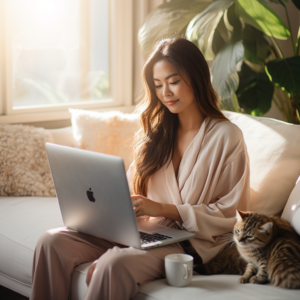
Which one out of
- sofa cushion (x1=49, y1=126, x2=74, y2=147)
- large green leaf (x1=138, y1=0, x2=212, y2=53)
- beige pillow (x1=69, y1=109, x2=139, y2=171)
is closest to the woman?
beige pillow (x1=69, y1=109, x2=139, y2=171)

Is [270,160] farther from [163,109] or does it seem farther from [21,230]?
[21,230]

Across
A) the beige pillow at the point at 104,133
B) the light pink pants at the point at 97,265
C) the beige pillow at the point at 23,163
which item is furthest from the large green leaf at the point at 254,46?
the light pink pants at the point at 97,265

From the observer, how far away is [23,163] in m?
2.32

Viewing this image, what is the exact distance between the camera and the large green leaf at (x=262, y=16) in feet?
7.57

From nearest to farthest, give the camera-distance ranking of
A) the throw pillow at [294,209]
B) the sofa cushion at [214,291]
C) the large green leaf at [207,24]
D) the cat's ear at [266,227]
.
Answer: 1. the sofa cushion at [214,291]
2. the cat's ear at [266,227]
3. the throw pillow at [294,209]
4. the large green leaf at [207,24]

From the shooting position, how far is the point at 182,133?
189 cm

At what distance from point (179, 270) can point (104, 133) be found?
1273mm

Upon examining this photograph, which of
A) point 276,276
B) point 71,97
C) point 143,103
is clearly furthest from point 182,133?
point 71,97

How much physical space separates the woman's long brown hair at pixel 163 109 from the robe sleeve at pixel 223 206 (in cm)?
24

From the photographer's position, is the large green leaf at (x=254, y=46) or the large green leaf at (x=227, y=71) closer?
the large green leaf at (x=227, y=71)

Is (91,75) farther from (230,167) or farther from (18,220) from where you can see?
(230,167)

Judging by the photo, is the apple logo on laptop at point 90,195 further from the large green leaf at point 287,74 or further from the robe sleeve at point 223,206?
the large green leaf at point 287,74

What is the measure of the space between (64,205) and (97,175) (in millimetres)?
303

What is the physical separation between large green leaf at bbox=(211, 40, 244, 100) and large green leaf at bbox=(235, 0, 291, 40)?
0.16m
